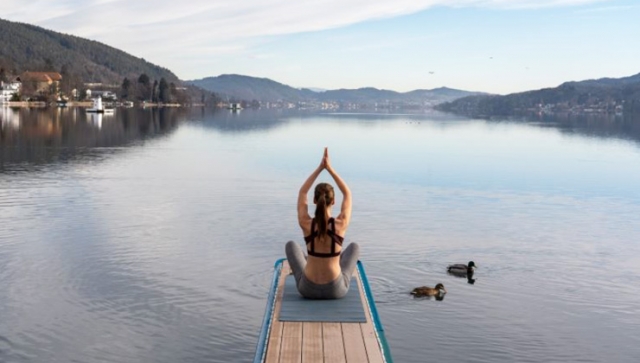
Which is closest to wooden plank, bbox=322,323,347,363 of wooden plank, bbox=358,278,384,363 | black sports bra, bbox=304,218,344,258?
wooden plank, bbox=358,278,384,363

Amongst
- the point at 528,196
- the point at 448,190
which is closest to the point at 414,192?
the point at 448,190

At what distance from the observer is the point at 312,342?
13.3 meters

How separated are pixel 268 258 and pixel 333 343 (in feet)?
45.8

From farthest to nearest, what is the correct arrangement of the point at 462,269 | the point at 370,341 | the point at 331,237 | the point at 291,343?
the point at 462,269 < the point at 331,237 < the point at 370,341 < the point at 291,343

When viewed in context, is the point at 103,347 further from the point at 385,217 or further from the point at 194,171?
the point at 194,171

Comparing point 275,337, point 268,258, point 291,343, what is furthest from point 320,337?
point 268,258

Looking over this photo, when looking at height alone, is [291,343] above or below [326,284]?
below

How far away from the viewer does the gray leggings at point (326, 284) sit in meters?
15.5

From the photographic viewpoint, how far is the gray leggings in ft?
50.7

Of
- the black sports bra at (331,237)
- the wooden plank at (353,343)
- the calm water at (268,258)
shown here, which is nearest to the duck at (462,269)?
the calm water at (268,258)

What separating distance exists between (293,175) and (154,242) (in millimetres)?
26024

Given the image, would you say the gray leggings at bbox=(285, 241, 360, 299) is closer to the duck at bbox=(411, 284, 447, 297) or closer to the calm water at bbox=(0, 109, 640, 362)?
the calm water at bbox=(0, 109, 640, 362)

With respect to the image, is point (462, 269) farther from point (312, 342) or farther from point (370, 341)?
point (312, 342)

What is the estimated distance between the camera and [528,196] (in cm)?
4600
